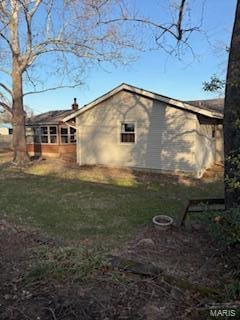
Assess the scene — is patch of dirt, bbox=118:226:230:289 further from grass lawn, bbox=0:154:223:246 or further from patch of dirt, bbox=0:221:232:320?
grass lawn, bbox=0:154:223:246

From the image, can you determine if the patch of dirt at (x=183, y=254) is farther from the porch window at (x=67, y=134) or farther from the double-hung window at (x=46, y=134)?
the double-hung window at (x=46, y=134)

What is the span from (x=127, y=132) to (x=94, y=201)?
7824 mm

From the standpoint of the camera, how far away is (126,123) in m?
15.6

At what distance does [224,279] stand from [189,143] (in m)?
10.8

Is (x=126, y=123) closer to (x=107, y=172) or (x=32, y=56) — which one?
(x=107, y=172)

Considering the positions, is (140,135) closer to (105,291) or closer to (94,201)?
(94,201)

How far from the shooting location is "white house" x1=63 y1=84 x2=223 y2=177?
13906mm

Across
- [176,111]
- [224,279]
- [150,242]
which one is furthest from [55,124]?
[224,279]

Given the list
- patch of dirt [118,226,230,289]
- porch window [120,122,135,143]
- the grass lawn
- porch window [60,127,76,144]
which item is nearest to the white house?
porch window [120,122,135,143]

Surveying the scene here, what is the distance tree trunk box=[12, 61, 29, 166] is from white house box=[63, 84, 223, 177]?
2.80m

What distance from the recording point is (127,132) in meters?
15.7

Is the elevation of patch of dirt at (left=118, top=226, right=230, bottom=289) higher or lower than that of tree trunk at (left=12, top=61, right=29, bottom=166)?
lower

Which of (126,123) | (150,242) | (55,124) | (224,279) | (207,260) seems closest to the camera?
(224,279)

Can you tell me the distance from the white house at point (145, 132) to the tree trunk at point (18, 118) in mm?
2798
